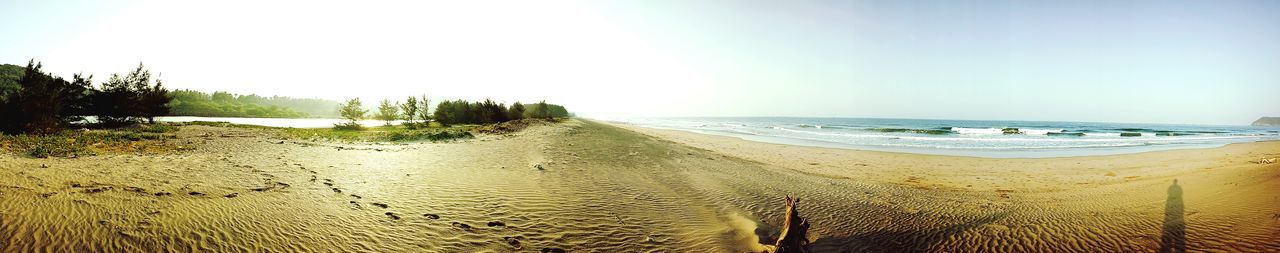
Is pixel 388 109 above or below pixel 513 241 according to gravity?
above

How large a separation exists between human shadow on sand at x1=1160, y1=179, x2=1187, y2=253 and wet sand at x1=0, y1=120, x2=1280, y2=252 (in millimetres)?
34

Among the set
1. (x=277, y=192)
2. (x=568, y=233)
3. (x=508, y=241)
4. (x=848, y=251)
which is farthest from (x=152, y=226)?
(x=848, y=251)

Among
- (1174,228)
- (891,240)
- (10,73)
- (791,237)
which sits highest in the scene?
(10,73)

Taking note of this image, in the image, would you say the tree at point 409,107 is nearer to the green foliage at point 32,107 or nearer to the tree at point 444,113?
the tree at point 444,113

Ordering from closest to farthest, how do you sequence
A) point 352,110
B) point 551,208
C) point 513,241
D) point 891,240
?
point 513,241 → point 891,240 → point 551,208 → point 352,110

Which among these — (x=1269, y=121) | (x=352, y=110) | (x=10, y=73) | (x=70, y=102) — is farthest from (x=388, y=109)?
(x=1269, y=121)

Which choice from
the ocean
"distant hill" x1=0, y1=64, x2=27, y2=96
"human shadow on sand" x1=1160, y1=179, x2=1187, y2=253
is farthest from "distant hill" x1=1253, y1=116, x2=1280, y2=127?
"distant hill" x1=0, y1=64, x2=27, y2=96

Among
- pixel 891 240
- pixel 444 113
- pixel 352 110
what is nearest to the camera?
pixel 891 240

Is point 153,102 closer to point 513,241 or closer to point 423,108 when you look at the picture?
point 423,108

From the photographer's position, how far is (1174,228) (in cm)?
672

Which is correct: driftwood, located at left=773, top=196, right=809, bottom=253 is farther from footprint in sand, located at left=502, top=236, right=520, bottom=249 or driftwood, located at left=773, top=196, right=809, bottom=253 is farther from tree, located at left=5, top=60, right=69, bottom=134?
tree, located at left=5, top=60, right=69, bottom=134

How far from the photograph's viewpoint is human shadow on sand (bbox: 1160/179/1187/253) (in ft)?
19.6

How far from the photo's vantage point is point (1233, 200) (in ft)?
26.2

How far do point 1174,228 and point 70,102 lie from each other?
142ft
